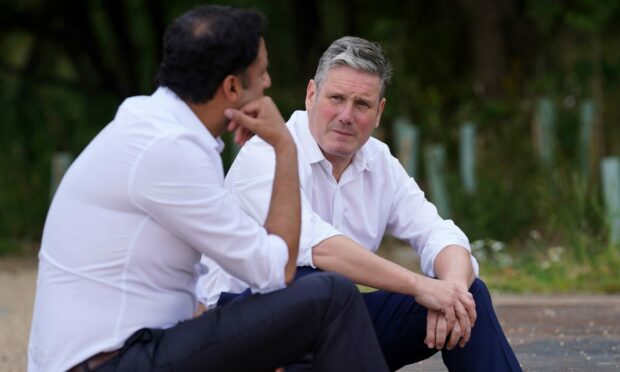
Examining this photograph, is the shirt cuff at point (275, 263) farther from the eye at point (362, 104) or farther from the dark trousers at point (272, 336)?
the eye at point (362, 104)

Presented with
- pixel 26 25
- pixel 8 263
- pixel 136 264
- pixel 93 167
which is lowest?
pixel 8 263

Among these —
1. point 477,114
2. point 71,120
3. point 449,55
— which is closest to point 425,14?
point 449,55

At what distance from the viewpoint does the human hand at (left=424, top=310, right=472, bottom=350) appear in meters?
4.04

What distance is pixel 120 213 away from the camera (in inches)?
130

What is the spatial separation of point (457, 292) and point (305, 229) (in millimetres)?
522

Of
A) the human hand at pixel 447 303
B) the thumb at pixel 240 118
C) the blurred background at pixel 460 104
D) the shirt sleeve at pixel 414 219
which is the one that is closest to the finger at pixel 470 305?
the human hand at pixel 447 303

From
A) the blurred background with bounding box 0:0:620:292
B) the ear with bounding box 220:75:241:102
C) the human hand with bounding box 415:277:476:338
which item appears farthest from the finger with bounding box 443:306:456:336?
the blurred background with bounding box 0:0:620:292

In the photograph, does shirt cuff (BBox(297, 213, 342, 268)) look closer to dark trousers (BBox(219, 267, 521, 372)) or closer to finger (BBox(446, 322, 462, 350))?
dark trousers (BBox(219, 267, 521, 372))

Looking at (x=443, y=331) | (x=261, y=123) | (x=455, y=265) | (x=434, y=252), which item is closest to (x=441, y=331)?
(x=443, y=331)

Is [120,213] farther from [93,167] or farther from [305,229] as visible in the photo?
[305,229]

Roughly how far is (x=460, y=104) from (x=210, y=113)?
1175 centimetres

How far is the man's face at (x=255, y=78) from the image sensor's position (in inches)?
135

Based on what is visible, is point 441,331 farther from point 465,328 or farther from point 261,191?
point 261,191

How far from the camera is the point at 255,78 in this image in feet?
11.3
